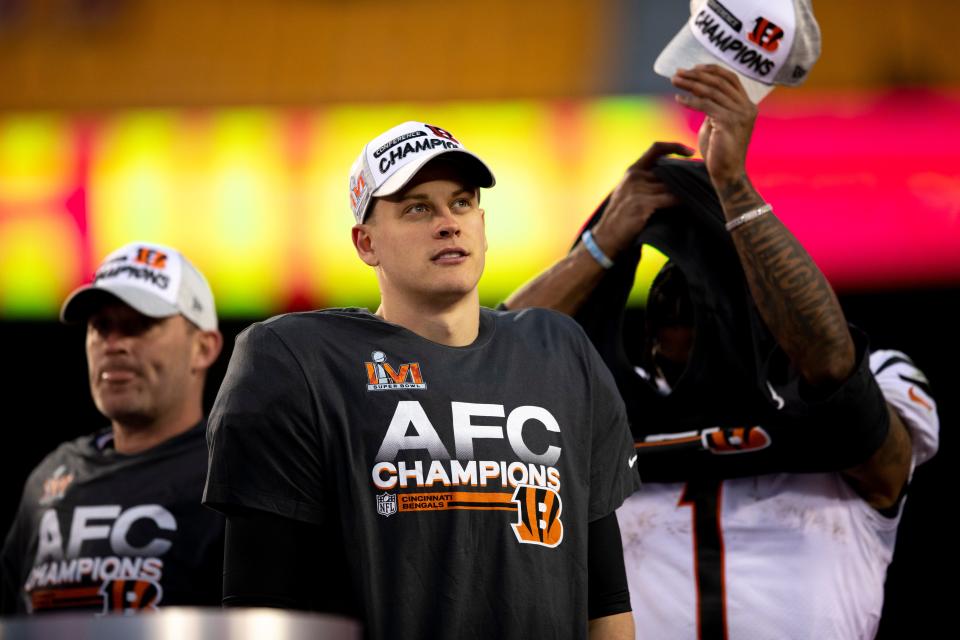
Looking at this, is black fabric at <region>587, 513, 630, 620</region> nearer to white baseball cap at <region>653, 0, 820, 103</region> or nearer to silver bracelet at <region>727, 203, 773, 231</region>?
silver bracelet at <region>727, 203, 773, 231</region>

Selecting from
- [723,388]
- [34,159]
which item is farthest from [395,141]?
[34,159]

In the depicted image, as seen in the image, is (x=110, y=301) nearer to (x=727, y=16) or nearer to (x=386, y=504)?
(x=386, y=504)

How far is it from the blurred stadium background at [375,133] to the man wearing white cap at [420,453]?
2.29m

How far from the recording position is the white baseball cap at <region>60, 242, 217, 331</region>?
112 inches

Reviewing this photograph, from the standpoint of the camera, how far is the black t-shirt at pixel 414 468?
171cm

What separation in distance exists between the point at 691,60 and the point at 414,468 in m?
1.05

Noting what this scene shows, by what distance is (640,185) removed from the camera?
261 centimetres

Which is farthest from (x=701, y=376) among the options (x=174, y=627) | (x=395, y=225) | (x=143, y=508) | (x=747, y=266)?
(x=174, y=627)

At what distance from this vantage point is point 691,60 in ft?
7.76

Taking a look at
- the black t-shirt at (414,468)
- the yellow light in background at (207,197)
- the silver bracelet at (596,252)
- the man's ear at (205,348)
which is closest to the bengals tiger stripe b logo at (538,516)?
the black t-shirt at (414,468)

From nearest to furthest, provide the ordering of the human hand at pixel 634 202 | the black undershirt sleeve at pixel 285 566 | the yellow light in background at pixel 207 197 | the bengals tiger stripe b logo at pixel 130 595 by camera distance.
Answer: the black undershirt sleeve at pixel 285 566, the bengals tiger stripe b logo at pixel 130 595, the human hand at pixel 634 202, the yellow light in background at pixel 207 197

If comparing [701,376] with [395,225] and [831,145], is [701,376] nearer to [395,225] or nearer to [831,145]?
[395,225]

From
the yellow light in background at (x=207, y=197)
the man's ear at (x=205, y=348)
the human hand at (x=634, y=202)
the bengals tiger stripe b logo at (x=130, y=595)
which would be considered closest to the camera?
the bengals tiger stripe b logo at (x=130, y=595)

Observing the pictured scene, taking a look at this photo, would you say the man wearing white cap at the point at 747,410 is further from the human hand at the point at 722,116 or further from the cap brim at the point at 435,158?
the cap brim at the point at 435,158
